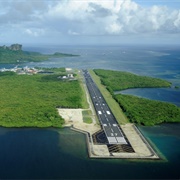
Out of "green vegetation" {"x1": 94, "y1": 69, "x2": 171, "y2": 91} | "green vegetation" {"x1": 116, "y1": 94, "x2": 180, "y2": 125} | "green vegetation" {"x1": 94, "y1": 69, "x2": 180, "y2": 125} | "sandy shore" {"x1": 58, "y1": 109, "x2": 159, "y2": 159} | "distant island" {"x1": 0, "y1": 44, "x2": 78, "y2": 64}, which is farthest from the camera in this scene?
"distant island" {"x1": 0, "y1": 44, "x2": 78, "y2": 64}

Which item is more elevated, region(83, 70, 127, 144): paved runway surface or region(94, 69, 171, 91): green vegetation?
region(94, 69, 171, 91): green vegetation

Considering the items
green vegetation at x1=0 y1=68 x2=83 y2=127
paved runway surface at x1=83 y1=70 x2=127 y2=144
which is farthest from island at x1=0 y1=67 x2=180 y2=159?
paved runway surface at x1=83 y1=70 x2=127 y2=144

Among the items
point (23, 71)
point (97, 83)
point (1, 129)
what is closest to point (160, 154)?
point (1, 129)

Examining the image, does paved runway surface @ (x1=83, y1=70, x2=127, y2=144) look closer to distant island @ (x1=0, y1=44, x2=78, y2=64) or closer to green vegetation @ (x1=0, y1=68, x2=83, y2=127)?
green vegetation @ (x1=0, y1=68, x2=83, y2=127)

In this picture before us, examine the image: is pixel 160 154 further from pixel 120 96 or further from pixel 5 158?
pixel 120 96

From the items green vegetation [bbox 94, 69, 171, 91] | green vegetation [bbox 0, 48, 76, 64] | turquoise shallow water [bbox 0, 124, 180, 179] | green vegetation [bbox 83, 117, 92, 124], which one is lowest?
turquoise shallow water [bbox 0, 124, 180, 179]

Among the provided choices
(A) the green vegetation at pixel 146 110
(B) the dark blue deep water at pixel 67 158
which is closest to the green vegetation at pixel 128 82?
(A) the green vegetation at pixel 146 110

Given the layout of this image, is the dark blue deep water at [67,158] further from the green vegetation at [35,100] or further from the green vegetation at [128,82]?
the green vegetation at [128,82]
